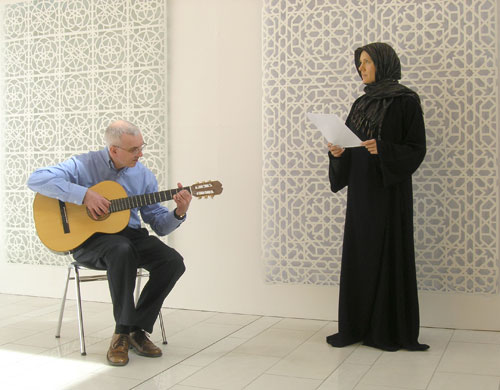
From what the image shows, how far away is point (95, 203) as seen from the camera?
134 inches

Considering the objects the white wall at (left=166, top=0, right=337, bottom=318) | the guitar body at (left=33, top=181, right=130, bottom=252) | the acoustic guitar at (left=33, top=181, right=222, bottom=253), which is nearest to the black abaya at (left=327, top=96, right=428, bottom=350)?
the white wall at (left=166, top=0, right=337, bottom=318)

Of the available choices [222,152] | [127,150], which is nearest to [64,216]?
[127,150]

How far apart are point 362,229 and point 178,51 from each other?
198 centimetres

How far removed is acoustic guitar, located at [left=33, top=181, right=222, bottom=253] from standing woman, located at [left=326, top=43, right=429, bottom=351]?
0.83 m

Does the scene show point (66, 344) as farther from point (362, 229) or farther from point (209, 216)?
point (362, 229)

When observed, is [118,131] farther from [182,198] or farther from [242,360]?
[242,360]

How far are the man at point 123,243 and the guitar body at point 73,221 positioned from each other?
0.05 meters

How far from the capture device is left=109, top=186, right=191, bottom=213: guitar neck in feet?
11.1

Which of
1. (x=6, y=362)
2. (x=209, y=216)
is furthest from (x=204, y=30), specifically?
(x=6, y=362)

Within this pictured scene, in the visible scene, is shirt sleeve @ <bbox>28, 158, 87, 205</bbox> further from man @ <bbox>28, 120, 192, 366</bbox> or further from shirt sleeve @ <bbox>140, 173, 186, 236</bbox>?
shirt sleeve @ <bbox>140, 173, 186, 236</bbox>

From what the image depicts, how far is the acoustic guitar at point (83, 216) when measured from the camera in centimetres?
345

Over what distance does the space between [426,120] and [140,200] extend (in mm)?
1864

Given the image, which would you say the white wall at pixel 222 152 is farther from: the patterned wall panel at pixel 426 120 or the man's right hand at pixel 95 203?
the man's right hand at pixel 95 203

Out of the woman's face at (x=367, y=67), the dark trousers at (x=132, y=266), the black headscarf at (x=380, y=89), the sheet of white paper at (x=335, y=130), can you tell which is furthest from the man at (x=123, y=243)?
the woman's face at (x=367, y=67)
